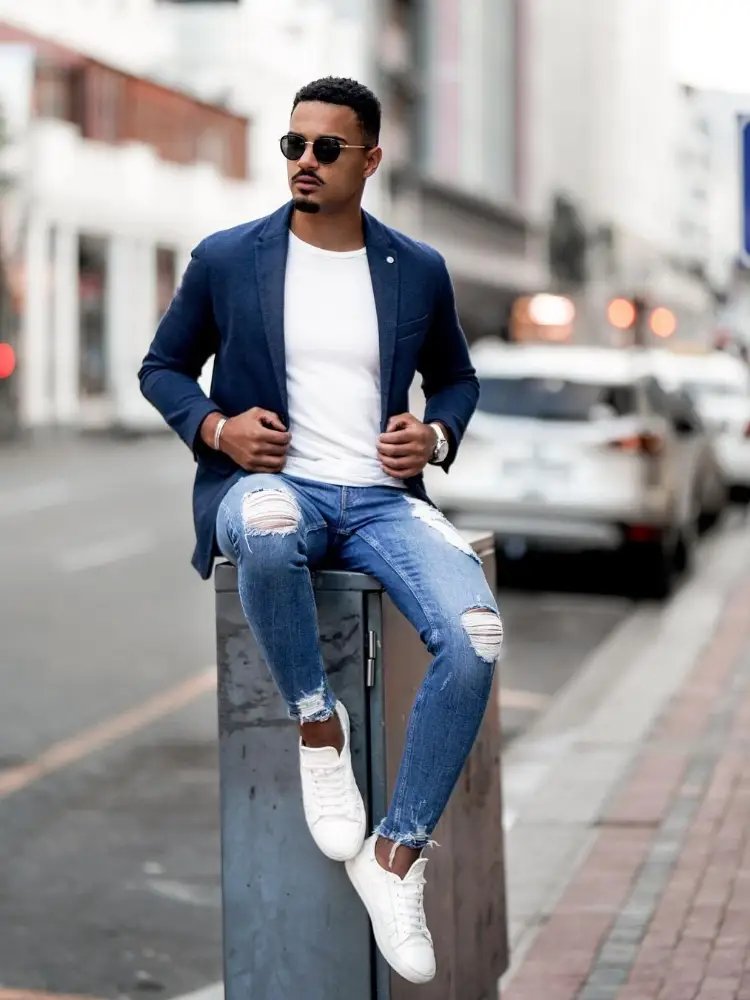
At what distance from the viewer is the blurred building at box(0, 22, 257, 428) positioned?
40.3 m

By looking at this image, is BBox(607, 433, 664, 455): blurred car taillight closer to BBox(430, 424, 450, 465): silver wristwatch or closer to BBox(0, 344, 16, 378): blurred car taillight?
BBox(430, 424, 450, 465): silver wristwatch

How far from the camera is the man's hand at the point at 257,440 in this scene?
344cm

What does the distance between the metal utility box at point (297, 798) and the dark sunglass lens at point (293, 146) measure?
2.49 feet

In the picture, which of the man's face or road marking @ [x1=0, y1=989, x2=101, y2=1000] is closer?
the man's face

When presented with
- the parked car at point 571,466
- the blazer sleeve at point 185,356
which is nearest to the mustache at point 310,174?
the blazer sleeve at point 185,356

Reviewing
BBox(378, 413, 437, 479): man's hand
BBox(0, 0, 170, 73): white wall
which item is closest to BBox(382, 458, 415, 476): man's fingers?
BBox(378, 413, 437, 479): man's hand

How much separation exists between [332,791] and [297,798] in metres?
0.12

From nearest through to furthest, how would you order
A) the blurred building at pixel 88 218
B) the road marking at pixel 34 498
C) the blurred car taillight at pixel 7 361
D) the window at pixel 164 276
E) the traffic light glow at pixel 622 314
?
the traffic light glow at pixel 622 314 < the road marking at pixel 34 498 < the blurred car taillight at pixel 7 361 < the blurred building at pixel 88 218 < the window at pixel 164 276

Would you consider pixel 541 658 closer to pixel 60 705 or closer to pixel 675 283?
pixel 60 705

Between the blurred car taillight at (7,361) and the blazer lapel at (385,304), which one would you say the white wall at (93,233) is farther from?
the blazer lapel at (385,304)

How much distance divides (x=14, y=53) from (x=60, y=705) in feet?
112

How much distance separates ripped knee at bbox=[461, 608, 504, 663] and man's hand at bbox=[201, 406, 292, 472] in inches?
18.0

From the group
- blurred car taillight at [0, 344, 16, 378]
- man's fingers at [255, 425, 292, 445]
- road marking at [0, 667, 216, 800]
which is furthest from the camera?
blurred car taillight at [0, 344, 16, 378]

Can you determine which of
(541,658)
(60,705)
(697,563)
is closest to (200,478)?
(60,705)
